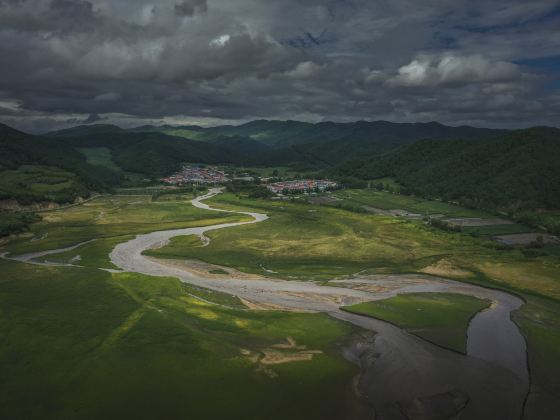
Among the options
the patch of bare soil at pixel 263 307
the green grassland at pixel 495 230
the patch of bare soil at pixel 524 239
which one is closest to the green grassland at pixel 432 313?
the patch of bare soil at pixel 263 307

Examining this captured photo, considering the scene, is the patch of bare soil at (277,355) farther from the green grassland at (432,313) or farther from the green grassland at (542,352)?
the green grassland at (542,352)

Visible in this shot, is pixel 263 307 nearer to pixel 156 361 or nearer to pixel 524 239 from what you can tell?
pixel 156 361

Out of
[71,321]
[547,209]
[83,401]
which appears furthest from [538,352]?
[547,209]

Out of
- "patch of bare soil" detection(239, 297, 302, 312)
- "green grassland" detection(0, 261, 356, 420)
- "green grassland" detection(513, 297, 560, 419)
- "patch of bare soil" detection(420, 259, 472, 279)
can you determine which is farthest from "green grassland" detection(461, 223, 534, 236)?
"green grassland" detection(0, 261, 356, 420)

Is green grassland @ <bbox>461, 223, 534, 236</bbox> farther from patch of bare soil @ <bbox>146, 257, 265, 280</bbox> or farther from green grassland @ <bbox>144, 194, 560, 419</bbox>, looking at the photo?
patch of bare soil @ <bbox>146, 257, 265, 280</bbox>

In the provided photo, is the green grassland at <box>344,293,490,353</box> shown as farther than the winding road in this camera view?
Yes

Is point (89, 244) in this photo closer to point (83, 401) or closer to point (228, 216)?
point (228, 216)
